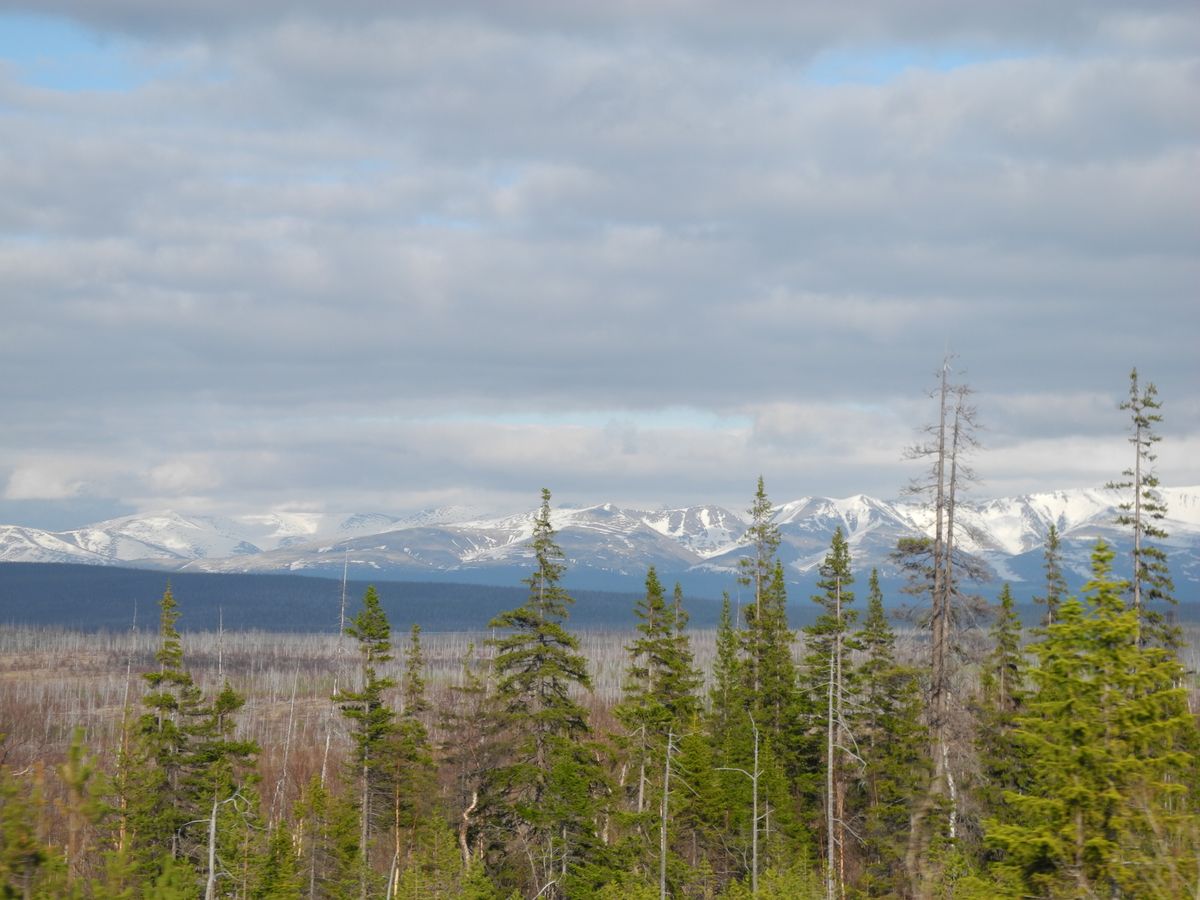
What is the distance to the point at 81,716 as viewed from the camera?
589 feet

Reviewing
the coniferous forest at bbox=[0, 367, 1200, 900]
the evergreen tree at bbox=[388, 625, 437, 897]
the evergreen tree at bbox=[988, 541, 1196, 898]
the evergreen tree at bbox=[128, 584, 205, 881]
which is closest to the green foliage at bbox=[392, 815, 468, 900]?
the coniferous forest at bbox=[0, 367, 1200, 900]

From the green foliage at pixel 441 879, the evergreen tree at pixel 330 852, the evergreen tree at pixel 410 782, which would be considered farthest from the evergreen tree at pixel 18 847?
the evergreen tree at pixel 410 782

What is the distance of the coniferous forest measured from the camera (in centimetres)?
1948

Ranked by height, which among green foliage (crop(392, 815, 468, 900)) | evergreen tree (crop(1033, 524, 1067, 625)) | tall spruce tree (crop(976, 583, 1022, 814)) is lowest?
green foliage (crop(392, 815, 468, 900))

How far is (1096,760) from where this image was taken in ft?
62.9

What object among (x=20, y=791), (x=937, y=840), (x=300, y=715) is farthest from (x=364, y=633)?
(x=300, y=715)

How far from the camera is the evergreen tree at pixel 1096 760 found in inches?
733

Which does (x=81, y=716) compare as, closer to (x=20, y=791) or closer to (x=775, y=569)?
(x=775, y=569)

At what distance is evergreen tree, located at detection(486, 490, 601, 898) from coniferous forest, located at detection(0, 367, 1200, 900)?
4.4 inches

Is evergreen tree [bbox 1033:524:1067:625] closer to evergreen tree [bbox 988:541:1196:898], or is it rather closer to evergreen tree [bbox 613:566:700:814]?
evergreen tree [bbox 613:566:700:814]

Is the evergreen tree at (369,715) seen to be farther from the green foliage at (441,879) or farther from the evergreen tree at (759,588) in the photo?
the evergreen tree at (759,588)

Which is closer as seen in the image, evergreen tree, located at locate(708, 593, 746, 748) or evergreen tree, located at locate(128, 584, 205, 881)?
evergreen tree, located at locate(128, 584, 205, 881)

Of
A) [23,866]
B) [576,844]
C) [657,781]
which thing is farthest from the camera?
[657,781]

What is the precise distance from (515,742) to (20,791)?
3035cm
